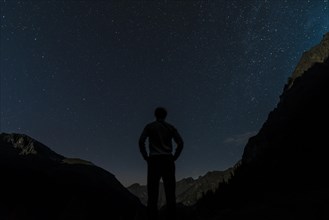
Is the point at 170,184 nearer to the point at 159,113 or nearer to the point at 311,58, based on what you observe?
the point at 159,113

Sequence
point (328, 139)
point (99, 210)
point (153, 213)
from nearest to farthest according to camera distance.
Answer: point (153, 213) → point (328, 139) → point (99, 210)

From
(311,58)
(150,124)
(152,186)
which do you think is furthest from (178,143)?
(311,58)

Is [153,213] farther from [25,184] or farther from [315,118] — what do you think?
[25,184]

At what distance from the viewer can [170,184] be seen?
7.13 meters

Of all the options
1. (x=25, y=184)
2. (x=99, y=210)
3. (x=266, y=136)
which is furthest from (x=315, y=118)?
(x=25, y=184)

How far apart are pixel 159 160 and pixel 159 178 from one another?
35 centimetres

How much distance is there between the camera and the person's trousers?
7.02m

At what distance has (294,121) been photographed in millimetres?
118875

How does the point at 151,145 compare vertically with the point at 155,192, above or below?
above

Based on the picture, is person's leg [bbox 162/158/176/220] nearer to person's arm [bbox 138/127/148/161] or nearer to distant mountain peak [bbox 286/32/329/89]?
person's arm [bbox 138/127/148/161]

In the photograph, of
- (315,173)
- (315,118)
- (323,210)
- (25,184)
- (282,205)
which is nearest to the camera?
(323,210)

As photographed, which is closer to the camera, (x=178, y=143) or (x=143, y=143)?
(x=143, y=143)

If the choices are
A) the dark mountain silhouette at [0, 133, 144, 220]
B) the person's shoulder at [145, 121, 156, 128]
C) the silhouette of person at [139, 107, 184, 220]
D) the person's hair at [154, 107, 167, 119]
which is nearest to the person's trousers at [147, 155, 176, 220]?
the silhouette of person at [139, 107, 184, 220]

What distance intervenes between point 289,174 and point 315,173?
18.9m
